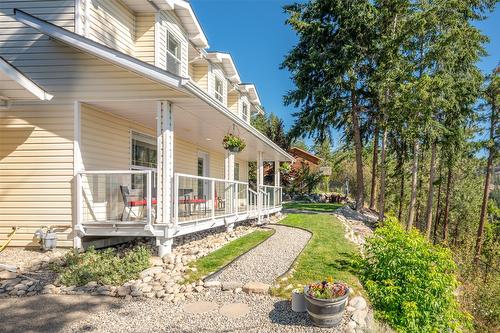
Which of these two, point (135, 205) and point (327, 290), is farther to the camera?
point (135, 205)

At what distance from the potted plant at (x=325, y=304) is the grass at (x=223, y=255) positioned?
7.63 feet

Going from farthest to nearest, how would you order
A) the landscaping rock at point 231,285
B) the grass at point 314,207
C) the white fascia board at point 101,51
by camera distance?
the grass at point 314,207 → the white fascia board at point 101,51 → the landscaping rock at point 231,285

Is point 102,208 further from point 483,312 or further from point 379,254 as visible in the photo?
point 483,312

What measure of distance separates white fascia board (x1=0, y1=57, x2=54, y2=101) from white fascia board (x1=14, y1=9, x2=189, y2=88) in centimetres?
109

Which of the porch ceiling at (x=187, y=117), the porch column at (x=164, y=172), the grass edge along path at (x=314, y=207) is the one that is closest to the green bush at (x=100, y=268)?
the porch column at (x=164, y=172)

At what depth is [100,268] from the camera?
20.4 feet

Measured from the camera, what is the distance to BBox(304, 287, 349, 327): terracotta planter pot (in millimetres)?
4520

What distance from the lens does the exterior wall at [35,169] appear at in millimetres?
7621

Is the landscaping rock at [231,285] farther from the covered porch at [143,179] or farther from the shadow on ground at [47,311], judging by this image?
the covered porch at [143,179]

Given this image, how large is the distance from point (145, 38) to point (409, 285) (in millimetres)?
9125

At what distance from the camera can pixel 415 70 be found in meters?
16.2

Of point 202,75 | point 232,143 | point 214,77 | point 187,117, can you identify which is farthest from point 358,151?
point 187,117

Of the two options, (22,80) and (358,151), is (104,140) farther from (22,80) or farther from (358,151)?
(358,151)

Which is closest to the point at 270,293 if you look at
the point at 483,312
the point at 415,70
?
the point at 483,312
